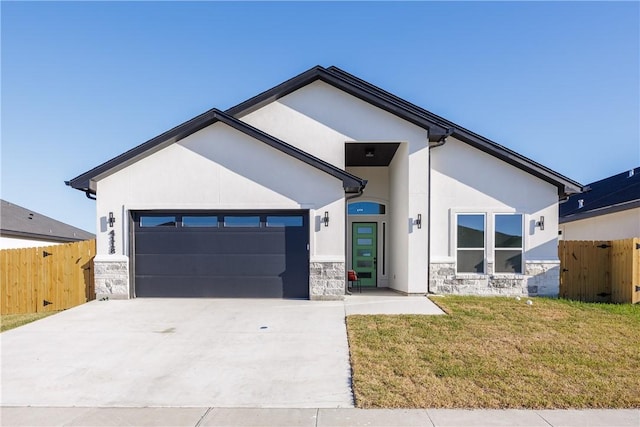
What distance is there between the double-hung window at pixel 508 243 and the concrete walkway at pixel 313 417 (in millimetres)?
7051

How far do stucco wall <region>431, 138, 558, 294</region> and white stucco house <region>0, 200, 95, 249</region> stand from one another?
664 inches

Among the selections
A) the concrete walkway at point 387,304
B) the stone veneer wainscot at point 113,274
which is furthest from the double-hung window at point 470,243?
the stone veneer wainscot at point 113,274

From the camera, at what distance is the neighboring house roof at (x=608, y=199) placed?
1325 cm

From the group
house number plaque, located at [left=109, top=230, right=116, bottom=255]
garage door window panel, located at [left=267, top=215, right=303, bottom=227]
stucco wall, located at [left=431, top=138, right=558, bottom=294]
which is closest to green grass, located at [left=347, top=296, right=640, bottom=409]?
stucco wall, located at [left=431, top=138, right=558, bottom=294]

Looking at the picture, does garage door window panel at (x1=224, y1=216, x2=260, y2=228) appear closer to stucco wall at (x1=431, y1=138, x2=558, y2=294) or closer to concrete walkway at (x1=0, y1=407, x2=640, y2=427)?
stucco wall at (x1=431, y1=138, x2=558, y2=294)

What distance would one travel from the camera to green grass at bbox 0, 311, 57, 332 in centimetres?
797

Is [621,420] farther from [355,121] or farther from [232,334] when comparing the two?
[355,121]

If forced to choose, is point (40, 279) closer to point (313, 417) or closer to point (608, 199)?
point (313, 417)

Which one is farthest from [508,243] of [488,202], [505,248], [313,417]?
[313,417]

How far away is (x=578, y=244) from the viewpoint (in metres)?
10.6

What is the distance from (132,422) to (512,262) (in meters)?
10.4

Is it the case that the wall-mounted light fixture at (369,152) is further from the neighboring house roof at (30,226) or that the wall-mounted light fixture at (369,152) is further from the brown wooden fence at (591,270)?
the neighboring house roof at (30,226)

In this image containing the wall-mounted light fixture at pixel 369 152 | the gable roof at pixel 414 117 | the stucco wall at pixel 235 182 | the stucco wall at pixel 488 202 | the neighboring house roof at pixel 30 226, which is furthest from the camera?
the neighboring house roof at pixel 30 226

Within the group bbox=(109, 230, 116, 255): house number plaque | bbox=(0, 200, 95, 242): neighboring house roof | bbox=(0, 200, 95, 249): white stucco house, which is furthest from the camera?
bbox=(0, 200, 95, 242): neighboring house roof
